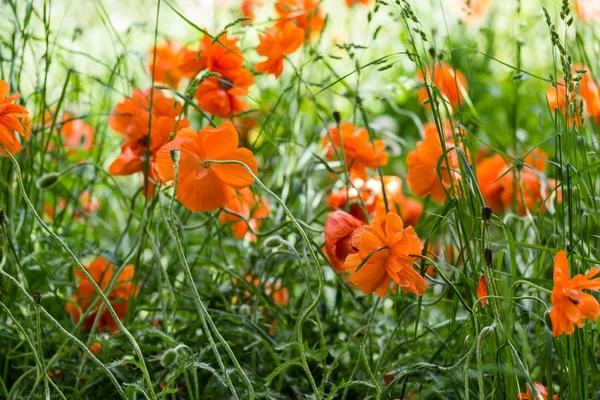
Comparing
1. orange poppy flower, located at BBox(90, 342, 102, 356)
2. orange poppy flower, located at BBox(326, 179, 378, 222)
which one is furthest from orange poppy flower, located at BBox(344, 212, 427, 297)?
orange poppy flower, located at BBox(90, 342, 102, 356)

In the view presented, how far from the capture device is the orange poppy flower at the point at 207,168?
3.14 feet

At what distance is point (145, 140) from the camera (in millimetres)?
1171

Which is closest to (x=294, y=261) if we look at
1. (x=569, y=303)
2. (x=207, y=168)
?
(x=207, y=168)

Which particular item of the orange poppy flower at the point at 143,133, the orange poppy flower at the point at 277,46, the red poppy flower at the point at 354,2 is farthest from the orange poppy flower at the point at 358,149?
the red poppy flower at the point at 354,2

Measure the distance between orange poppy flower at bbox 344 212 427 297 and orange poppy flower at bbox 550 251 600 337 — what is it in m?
0.19

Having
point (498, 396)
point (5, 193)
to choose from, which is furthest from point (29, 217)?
point (498, 396)

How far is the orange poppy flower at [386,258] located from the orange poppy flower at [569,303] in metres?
0.19

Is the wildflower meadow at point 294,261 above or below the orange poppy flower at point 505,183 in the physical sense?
below

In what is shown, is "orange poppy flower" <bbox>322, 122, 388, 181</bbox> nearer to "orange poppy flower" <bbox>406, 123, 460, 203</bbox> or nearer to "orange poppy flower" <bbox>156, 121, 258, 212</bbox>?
"orange poppy flower" <bbox>406, 123, 460, 203</bbox>

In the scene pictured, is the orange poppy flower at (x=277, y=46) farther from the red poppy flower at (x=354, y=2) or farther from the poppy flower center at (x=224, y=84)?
the red poppy flower at (x=354, y=2)

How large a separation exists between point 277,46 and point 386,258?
1.33 ft

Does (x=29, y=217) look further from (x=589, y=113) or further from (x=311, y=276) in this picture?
(x=589, y=113)

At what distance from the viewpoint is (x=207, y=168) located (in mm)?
968

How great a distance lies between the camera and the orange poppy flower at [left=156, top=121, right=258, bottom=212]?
96cm
